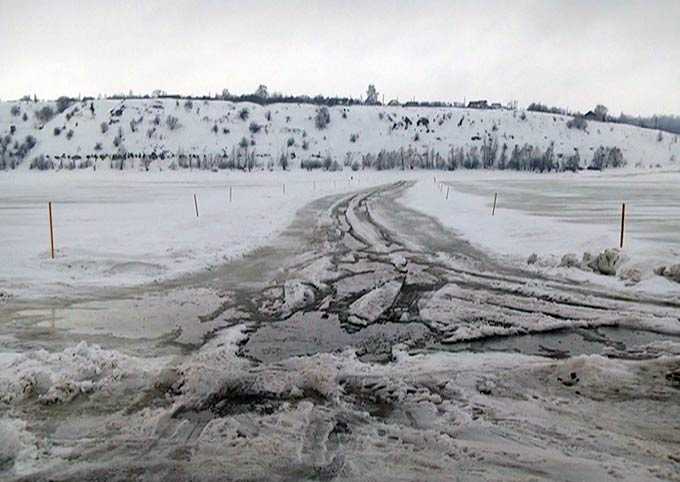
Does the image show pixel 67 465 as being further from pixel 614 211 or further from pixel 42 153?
pixel 42 153

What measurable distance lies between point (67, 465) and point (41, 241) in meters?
14.7

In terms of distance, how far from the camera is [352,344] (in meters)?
7.50

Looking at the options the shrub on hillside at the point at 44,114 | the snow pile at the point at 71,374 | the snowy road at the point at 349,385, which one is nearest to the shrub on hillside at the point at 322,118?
the shrub on hillside at the point at 44,114

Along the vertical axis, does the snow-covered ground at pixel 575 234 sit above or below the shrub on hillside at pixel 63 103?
below

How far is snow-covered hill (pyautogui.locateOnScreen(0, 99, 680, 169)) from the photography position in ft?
456

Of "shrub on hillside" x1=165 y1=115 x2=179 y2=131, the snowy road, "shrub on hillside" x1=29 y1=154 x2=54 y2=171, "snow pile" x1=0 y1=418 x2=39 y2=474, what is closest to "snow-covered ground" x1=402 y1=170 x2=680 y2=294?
the snowy road

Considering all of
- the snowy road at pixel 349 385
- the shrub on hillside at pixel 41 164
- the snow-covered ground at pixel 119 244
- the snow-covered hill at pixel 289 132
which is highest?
the snow-covered hill at pixel 289 132

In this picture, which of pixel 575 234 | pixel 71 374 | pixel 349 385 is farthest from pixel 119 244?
pixel 575 234

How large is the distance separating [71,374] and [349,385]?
3010mm

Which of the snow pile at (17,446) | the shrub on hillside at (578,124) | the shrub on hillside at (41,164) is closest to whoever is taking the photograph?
the snow pile at (17,446)

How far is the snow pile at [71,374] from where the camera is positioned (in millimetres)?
5691

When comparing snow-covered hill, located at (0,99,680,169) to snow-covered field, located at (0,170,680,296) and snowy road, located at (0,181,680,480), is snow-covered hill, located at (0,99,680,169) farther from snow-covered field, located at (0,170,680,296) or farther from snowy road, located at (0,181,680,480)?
snowy road, located at (0,181,680,480)

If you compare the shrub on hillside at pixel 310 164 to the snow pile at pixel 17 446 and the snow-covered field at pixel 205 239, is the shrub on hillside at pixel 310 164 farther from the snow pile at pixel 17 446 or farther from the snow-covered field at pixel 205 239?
the snow pile at pixel 17 446

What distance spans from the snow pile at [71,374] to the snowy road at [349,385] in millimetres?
23
